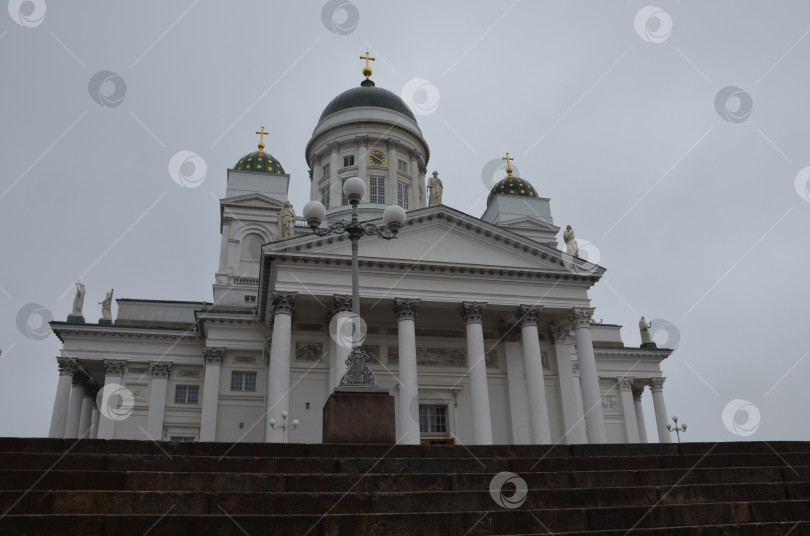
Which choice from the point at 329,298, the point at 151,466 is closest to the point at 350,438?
the point at 151,466

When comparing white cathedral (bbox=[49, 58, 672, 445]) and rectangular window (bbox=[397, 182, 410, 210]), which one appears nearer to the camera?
white cathedral (bbox=[49, 58, 672, 445])

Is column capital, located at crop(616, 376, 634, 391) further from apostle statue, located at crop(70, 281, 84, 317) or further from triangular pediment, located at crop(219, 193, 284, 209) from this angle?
apostle statue, located at crop(70, 281, 84, 317)

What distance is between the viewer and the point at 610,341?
4178 cm

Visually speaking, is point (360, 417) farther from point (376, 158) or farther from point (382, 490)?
point (376, 158)

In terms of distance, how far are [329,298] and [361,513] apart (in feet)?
60.0

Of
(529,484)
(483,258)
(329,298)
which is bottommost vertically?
(529,484)

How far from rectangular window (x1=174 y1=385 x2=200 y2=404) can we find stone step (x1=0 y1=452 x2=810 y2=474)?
81.8ft

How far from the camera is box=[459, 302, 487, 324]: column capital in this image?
84.6 feet

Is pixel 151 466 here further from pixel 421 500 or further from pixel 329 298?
pixel 329 298

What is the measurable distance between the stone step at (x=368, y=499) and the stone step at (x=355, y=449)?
1551 millimetres

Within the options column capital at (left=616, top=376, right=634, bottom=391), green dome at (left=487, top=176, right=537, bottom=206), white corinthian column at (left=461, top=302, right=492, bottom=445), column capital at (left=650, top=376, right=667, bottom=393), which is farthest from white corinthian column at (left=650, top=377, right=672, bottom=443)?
white corinthian column at (left=461, top=302, right=492, bottom=445)

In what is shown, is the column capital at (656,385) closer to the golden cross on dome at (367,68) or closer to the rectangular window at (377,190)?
the rectangular window at (377,190)

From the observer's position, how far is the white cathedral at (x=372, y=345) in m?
25.0

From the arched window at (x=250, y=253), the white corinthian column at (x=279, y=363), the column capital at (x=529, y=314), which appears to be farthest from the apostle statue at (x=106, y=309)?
the column capital at (x=529, y=314)
